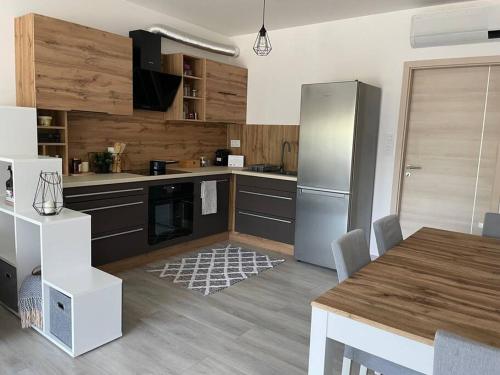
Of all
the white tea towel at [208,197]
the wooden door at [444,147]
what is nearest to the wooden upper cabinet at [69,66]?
the white tea towel at [208,197]

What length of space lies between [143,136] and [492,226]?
343cm

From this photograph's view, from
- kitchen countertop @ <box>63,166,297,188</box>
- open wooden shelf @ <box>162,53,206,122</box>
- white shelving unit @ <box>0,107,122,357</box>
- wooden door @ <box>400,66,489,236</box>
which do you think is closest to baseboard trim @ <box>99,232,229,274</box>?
kitchen countertop @ <box>63,166,297,188</box>

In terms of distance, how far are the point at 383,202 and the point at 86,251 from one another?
9.85 feet

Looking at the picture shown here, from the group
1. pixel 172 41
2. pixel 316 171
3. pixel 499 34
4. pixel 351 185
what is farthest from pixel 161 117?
pixel 499 34

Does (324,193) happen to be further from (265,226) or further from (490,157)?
(490,157)

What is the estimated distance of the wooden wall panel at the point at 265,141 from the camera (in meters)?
4.85

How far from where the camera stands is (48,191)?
106 inches

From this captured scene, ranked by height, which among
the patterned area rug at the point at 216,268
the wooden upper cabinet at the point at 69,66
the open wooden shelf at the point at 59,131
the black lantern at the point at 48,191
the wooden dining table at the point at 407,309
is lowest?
the patterned area rug at the point at 216,268

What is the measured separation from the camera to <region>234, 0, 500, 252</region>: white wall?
157 inches

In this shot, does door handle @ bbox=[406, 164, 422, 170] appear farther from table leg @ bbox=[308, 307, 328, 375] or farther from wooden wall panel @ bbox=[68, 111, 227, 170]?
table leg @ bbox=[308, 307, 328, 375]

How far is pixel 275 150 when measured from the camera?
500cm

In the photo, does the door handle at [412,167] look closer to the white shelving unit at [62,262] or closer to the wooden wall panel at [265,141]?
the wooden wall panel at [265,141]

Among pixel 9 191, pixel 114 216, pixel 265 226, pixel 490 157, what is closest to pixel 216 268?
pixel 265 226

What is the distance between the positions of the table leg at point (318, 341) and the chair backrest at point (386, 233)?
0.94 metres
